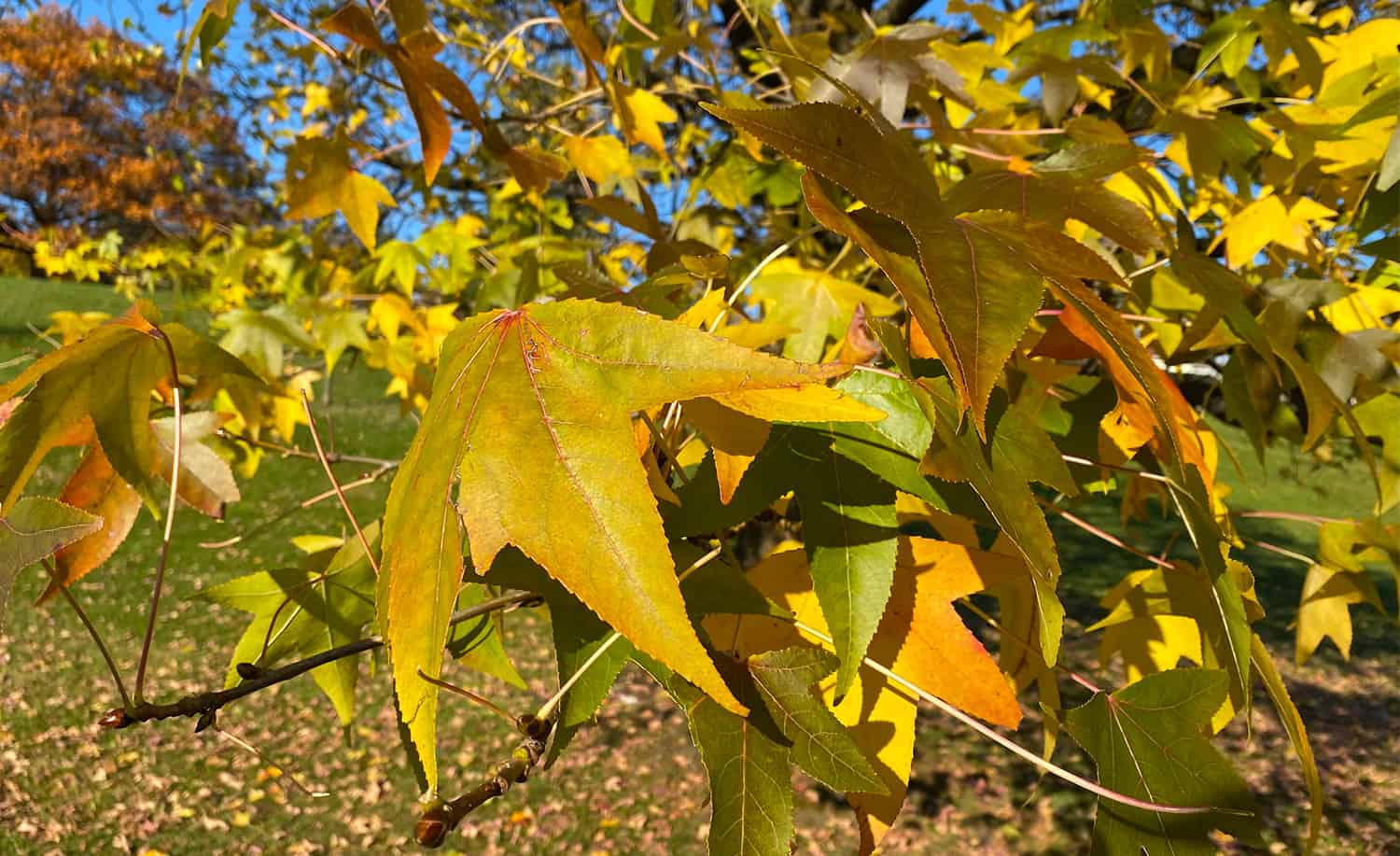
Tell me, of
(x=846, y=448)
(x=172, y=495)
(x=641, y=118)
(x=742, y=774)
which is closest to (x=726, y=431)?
(x=846, y=448)

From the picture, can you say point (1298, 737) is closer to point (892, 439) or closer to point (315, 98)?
point (892, 439)

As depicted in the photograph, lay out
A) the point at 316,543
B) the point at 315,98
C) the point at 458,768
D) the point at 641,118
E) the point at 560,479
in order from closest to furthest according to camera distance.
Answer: the point at 560,479 < the point at 316,543 < the point at 641,118 < the point at 315,98 < the point at 458,768

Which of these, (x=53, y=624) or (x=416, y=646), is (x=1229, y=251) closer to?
(x=416, y=646)

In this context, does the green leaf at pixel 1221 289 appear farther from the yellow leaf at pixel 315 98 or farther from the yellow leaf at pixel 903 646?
the yellow leaf at pixel 315 98

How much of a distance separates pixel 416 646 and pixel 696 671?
0.42 ft

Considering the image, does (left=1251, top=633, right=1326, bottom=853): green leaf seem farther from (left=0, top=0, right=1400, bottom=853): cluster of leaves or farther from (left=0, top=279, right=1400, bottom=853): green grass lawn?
(left=0, top=279, right=1400, bottom=853): green grass lawn

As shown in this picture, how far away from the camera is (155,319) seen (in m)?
0.72

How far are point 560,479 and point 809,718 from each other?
22cm

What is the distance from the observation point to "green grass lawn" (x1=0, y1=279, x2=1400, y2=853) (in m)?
3.19

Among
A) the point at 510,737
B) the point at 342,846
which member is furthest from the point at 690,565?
the point at 510,737

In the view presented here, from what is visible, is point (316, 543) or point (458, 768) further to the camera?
point (458, 768)

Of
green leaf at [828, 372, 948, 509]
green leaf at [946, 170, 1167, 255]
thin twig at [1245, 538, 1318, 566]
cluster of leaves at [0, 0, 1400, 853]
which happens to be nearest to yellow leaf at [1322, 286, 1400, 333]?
cluster of leaves at [0, 0, 1400, 853]

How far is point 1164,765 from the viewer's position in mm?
568

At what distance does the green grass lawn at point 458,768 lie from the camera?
126 inches
